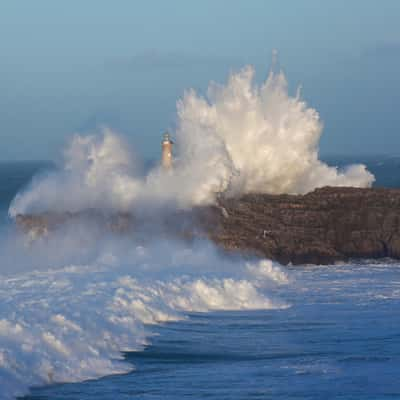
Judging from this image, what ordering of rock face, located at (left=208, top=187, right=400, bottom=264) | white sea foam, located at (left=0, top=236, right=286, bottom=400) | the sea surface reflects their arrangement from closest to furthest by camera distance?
the sea surface
white sea foam, located at (left=0, top=236, right=286, bottom=400)
rock face, located at (left=208, top=187, right=400, bottom=264)

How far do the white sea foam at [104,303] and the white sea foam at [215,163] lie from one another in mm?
5185

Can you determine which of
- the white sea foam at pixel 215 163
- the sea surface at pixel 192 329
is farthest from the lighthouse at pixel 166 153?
the sea surface at pixel 192 329

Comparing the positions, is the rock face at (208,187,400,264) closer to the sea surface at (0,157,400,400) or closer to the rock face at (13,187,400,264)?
the rock face at (13,187,400,264)

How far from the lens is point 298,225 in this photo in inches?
1130

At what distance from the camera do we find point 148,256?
24938 millimetres

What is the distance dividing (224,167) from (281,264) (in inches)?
248

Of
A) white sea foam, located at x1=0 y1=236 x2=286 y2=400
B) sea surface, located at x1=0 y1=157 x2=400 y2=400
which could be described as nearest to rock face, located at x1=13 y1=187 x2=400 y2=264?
white sea foam, located at x1=0 y1=236 x2=286 y2=400

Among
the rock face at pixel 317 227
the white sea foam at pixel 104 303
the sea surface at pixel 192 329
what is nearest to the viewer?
the sea surface at pixel 192 329

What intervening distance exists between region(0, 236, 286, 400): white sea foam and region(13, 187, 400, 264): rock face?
159cm

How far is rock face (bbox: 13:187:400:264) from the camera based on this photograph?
27.5 m

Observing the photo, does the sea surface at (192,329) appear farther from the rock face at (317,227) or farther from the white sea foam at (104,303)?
the rock face at (317,227)

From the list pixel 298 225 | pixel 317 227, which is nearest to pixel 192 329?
pixel 298 225

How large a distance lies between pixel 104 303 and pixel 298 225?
40.6 ft

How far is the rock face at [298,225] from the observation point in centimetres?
2745
